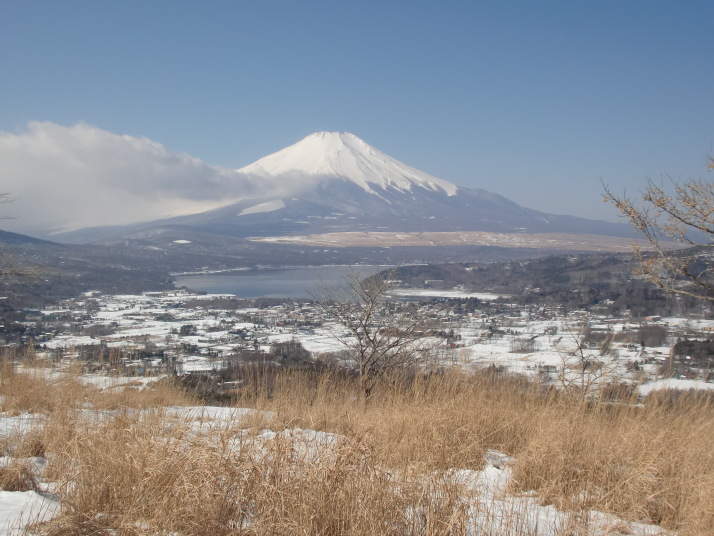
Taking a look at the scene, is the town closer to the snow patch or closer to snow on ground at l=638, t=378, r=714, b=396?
snow on ground at l=638, t=378, r=714, b=396

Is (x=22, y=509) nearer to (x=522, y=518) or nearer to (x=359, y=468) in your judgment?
(x=359, y=468)

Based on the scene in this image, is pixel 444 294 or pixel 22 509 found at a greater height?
pixel 22 509

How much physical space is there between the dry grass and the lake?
3086 cm

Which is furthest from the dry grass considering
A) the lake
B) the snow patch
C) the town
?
the snow patch

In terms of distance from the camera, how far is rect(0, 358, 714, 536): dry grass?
209cm

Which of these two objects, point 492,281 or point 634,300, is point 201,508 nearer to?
point 634,300

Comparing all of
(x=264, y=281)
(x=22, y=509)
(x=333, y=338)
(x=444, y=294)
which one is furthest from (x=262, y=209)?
(x=22, y=509)

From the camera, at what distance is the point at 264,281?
177 ft

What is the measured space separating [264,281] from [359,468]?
5260 cm

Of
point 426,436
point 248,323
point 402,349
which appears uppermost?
point 426,436

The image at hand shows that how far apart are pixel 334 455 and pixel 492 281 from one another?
3893cm

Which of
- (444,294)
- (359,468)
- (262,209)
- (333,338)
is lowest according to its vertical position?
(444,294)

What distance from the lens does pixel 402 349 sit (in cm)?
835

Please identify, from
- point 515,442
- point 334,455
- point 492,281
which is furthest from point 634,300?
point 334,455
